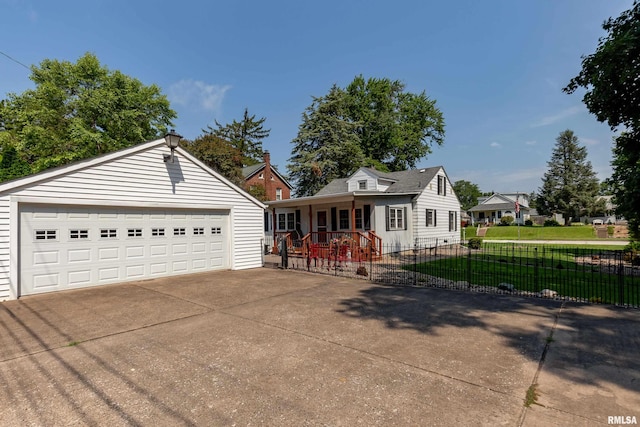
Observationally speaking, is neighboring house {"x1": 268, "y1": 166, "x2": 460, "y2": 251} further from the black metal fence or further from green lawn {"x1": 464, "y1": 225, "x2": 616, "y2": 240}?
green lawn {"x1": 464, "y1": 225, "x2": 616, "y2": 240}

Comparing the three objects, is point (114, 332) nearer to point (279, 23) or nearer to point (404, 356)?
point (404, 356)

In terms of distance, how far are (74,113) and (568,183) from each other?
52384mm

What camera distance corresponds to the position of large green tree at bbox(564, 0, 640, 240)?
854 centimetres

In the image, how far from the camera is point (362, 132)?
39125 millimetres

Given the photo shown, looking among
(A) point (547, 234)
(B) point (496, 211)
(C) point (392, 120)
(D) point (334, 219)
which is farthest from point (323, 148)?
(B) point (496, 211)

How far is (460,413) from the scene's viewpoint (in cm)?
271

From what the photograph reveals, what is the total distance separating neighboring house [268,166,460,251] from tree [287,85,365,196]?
961 cm

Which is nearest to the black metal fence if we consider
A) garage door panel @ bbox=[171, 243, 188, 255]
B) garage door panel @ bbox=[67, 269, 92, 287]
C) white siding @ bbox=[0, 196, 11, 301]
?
garage door panel @ bbox=[171, 243, 188, 255]

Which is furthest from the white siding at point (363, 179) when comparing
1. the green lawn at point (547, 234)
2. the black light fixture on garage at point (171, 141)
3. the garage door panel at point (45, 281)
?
the garage door panel at point (45, 281)

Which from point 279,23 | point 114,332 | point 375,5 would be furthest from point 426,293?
point 279,23

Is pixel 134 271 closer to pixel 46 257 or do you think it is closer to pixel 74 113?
pixel 46 257

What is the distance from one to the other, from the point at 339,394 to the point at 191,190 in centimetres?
897

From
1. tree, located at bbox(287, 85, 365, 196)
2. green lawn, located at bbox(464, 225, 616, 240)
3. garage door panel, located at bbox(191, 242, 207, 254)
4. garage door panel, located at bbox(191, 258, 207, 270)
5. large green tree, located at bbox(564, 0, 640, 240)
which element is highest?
tree, located at bbox(287, 85, 365, 196)

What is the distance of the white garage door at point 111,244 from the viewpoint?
7.66m
